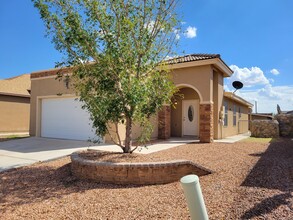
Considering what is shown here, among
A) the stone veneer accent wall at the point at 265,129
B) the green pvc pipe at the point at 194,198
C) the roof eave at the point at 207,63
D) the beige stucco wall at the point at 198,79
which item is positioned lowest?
the green pvc pipe at the point at 194,198

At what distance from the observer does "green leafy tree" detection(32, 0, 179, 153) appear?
21.3 feet

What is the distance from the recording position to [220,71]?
48.1 ft

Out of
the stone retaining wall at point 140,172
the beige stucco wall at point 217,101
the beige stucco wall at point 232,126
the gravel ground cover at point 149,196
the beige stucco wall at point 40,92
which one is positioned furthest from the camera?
the beige stucco wall at point 232,126

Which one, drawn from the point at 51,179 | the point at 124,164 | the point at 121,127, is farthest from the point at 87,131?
the point at 124,164

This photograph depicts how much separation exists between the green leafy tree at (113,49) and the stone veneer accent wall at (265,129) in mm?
11306

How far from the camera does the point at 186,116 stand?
51.7 ft

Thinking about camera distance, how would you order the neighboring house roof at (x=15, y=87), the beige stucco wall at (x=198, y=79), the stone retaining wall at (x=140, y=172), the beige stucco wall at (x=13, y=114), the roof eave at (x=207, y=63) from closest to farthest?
the stone retaining wall at (x=140, y=172)
the roof eave at (x=207, y=63)
the beige stucco wall at (x=198, y=79)
the beige stucco wall at (x=13, y=114)
the neighboring house roof at (x=15, y=87)

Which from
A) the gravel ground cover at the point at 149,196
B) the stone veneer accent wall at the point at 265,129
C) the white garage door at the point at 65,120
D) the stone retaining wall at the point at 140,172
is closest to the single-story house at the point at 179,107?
the white garage door at the point at 65,120

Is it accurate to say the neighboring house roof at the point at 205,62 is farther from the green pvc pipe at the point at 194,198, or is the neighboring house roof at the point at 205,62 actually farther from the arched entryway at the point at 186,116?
the green pvc pipe at the point at 194,198

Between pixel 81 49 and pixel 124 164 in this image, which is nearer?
pixel 124 164

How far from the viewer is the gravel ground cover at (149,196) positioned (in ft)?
13.2

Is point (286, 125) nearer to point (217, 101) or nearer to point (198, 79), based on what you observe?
point (217, 101)

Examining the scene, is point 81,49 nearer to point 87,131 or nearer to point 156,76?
point 156,76

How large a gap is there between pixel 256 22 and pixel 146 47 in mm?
7247
